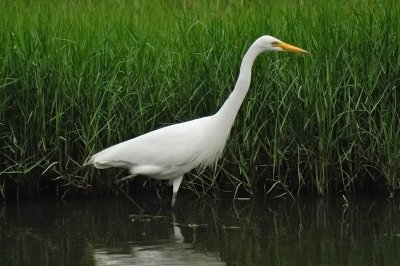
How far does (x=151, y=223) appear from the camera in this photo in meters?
8.30

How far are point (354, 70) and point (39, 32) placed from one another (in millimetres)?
2512

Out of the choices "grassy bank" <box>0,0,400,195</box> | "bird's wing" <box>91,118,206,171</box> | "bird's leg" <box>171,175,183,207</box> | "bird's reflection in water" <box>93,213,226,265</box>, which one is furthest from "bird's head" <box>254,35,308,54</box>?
"bird's reflection in water" <box>93,213,226,265</box>

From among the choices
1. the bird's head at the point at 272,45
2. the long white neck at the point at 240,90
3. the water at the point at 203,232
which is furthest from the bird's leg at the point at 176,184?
the bird's head at the point at 272,45

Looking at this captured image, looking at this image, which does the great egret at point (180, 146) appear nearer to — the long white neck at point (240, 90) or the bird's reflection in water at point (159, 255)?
the long white neck at point (240, 90)

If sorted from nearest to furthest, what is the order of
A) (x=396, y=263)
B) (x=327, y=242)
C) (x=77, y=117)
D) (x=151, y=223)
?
1. (x=396, y=263)
2. (x=327, y=242)
3. (x=151, y=223)
4. (x=77, y=117)

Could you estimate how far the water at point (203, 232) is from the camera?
23.6 feet

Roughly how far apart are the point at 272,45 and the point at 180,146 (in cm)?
101

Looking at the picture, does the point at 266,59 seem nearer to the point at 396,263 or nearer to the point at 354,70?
the point at 354,70

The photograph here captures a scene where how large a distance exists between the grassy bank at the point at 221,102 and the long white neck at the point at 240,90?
1.22 feet

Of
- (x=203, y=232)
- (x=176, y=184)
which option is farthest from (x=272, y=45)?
(x=203, y=232)

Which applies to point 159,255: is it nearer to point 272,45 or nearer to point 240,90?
point 240,90

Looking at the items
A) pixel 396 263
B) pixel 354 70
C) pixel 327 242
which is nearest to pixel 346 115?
pixel 354 70

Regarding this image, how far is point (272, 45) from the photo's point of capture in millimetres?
8266

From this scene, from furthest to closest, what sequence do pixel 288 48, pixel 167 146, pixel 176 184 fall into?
1. pixel 176 184
2. pixel 167 146
3. pixel 288 48
